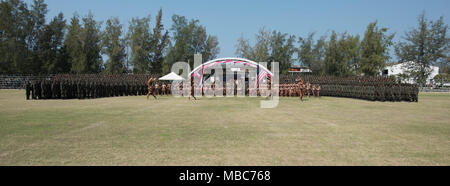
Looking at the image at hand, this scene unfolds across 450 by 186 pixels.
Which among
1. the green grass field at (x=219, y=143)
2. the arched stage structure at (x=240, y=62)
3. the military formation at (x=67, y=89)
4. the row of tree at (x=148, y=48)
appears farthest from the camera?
the row of tree at (x=148, y=48)

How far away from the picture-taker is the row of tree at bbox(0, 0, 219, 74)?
5466cm

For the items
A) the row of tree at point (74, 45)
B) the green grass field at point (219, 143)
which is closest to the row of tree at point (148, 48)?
the row of tree at point (74, 45)

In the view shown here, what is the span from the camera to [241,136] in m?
8.30

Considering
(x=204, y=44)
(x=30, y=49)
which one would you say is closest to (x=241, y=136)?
(x=30, y=49)

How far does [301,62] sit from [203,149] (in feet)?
210

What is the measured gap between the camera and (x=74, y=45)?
188 ft

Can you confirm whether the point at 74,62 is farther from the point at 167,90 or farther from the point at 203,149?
the point at 203,149

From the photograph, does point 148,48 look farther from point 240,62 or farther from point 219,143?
point 219,143

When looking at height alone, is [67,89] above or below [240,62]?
below

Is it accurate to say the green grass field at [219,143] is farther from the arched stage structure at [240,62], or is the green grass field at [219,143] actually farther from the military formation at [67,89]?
the arched stage structure at [240,62]

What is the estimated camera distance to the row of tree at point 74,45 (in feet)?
179

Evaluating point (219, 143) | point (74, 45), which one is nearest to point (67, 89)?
point (219, 143)

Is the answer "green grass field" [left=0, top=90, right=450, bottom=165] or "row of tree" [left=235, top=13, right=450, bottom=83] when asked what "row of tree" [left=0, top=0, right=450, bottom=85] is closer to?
"row of tree" [left=235, top=13, right=450, bottom=83]
